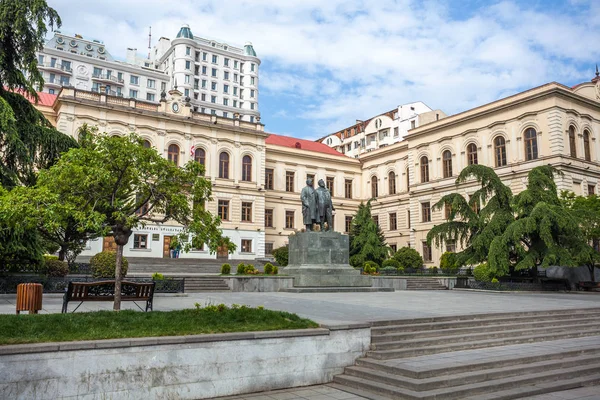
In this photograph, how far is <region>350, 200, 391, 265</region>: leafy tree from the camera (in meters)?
35.2

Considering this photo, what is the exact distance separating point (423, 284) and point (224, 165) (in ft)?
75.3

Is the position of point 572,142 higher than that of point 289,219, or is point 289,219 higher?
point 572,142

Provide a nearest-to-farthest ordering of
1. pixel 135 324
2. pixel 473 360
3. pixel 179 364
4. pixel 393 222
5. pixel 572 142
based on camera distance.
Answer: pixel 179 364
pixel 135 324
pixel 473 360
pixel 572 142
pixel 393 222

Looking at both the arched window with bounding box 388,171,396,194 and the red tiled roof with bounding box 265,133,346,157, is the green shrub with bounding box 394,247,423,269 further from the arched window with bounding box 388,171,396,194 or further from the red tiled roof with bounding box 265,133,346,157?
the red tiled roof with bounding box 265,133,346,157

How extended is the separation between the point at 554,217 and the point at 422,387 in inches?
706

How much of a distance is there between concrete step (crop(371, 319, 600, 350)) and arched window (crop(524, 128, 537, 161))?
84.7ft

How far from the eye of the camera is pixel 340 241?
2014cm

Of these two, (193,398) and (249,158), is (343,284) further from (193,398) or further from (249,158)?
(249,158)

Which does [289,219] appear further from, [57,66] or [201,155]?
[57,66]

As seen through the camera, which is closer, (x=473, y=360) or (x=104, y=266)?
(x=473, y=360)

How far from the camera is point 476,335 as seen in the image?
28.7 ft

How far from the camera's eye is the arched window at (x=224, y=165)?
4116 centimetres

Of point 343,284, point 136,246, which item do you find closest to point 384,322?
point 343,284

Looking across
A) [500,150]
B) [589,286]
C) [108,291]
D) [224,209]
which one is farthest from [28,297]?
[500,150]
